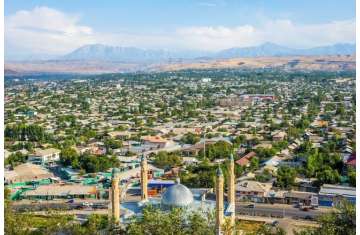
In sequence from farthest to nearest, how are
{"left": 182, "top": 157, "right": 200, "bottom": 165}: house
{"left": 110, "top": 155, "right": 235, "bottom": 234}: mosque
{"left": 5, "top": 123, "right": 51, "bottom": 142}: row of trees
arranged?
{"left": 5, "top": 123, "right": 51, "bottom": 142}: row of trees, {"left": 182, "top": 157, "right": 200, "bottom": 165}: house, {"left": 110, "top": 155, "right": 235, "bottom": 234}: mosque

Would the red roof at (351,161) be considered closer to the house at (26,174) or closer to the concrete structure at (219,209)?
the concrete structure at (219,209)

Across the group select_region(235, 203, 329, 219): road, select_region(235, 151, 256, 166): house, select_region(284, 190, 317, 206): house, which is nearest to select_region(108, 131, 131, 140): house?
select_region(235, 151, 256, 166): house

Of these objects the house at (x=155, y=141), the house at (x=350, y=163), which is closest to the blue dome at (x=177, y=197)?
the house at (x=350, y=163)

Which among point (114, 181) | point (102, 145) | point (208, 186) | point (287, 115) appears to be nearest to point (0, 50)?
point (114, 181)

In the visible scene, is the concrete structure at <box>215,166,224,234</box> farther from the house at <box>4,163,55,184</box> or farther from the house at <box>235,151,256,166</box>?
the house at <box>4,163,55,184</box>

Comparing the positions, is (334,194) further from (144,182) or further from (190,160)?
(190,160)
